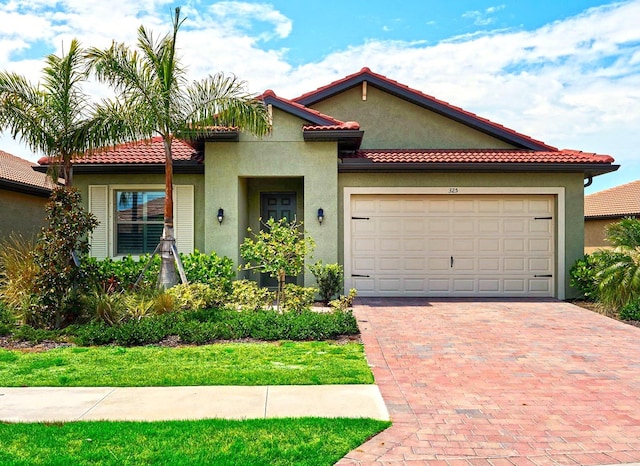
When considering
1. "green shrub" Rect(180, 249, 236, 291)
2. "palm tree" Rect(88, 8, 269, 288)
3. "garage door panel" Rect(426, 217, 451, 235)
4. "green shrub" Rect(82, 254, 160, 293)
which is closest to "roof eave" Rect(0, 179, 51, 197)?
"green shrub" Rect(82, 254, 160, 293)

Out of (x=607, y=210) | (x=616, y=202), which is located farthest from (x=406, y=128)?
(x=616, y=202)

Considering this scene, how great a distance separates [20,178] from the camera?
17203 mm

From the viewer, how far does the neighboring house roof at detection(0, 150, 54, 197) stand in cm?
1565

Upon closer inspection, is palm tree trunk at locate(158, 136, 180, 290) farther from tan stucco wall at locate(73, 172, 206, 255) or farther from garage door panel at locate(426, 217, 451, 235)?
garage door panel at locate(426, 217, 451, 235)

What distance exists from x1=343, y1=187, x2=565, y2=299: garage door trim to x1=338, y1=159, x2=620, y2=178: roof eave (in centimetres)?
50

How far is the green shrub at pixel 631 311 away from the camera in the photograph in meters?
9.87

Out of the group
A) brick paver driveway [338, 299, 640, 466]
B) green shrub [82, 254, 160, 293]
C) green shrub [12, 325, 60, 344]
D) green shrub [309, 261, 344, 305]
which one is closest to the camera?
brick paver driveway [338, 299, 640, 466]

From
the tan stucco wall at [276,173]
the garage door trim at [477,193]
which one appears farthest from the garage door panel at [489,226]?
the tan stucco wall at [276,173]

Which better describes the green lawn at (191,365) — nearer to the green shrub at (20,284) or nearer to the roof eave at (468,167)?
the green shrub at (20,284)

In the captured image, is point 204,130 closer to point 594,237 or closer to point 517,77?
point 517,77

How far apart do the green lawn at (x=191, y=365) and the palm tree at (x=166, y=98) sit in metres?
3.31

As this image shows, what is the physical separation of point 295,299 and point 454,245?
17.3 feet

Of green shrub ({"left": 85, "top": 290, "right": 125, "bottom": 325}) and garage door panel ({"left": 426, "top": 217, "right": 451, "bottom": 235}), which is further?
garage door panel ({"left": 426, "top": 217, "right": 451, "bottom": 235})

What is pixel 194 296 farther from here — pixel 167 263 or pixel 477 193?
pixel 477 193
